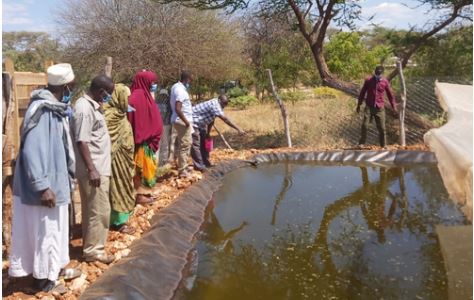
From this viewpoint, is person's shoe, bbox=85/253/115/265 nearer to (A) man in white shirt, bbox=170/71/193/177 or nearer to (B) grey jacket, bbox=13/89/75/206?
(B) grey jacket, bbox=13/89/75/206

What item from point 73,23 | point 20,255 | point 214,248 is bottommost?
point 214,248

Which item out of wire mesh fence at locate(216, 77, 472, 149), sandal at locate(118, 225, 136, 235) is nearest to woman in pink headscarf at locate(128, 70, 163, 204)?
sandal at locate(118, 225, 136, 235)

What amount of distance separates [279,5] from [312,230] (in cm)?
837

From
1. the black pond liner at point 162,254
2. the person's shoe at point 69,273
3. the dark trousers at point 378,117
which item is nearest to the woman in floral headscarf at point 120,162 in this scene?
the black pond liner at point 162,254

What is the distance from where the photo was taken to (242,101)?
67.7 feet

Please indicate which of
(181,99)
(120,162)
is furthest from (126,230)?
(181,99)

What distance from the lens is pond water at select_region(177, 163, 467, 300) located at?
3.43 meters

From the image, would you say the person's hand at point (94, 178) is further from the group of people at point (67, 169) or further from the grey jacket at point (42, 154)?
the grey jacket at point (42, 154)

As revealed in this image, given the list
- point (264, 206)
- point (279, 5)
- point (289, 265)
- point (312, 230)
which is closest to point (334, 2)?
point (279, 5)

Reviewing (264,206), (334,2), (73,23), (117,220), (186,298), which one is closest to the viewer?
(186,298)

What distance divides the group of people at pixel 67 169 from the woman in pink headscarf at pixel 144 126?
1cm

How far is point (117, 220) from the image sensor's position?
4309 mm

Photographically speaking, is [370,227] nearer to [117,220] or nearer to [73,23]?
[117,220]

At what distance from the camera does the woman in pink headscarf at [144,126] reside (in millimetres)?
5027
